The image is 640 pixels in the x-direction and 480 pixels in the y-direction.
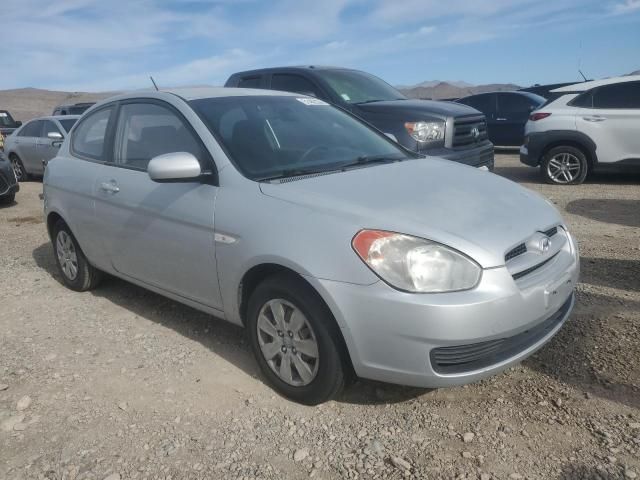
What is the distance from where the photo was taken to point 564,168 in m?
8.98

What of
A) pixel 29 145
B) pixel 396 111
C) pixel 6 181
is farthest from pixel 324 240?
pixel 29 145

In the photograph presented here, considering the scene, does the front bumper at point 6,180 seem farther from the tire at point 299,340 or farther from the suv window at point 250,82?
the tire at point 299,340

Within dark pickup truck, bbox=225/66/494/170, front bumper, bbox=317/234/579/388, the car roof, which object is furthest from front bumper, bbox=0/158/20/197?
the car roof

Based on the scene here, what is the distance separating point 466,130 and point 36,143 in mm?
9800

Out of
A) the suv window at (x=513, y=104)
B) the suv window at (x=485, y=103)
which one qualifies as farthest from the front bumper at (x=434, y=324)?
the suv window at (x=485, y=103)

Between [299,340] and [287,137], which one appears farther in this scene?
[287,137]

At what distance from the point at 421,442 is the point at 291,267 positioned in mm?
1035

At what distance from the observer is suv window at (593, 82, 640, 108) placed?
834 cm

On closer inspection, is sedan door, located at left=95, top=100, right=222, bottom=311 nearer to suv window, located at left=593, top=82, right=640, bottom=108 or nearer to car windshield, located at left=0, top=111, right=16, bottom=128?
suv window, located at left=593, top=82, right=640, bottom=108

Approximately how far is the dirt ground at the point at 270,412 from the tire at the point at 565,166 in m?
4.89

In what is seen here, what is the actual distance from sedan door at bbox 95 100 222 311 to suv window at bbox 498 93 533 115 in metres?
10.9

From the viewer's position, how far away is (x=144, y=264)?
394cm

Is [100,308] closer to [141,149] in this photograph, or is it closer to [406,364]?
[141,149]

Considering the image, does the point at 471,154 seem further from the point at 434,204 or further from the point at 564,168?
the point at 434,204
